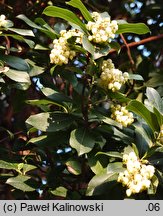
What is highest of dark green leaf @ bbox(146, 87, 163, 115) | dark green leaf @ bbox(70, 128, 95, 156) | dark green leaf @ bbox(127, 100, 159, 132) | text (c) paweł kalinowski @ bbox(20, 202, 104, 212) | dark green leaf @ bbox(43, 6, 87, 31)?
dark green leaf @ bbox(43, 6, 87, 31)

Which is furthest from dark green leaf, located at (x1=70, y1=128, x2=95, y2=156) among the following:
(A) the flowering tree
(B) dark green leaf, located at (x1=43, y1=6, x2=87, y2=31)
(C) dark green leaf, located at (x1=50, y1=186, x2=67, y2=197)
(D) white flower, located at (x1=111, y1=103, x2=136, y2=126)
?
(B) dark green leaf, located at (x1=43, y1=6, x2=87, y2=31)

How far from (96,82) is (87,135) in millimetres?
175

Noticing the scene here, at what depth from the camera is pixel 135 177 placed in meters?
1.19

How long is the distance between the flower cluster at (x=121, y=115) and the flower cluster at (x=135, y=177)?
20 centimetres

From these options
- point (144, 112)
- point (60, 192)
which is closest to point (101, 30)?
point (144, 112)

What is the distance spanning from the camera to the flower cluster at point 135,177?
3.86 ft

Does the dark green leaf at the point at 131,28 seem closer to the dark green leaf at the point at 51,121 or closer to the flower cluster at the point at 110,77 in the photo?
the flower cluster at the point at 110,77

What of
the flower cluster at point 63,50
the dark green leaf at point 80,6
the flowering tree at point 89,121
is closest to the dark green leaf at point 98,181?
the flowering tree at point 89,121

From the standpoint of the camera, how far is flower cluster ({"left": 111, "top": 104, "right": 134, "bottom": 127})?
141cm

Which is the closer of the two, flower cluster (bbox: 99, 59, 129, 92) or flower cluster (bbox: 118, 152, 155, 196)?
flower cluster (bbox: 118, 152, 155, 196)

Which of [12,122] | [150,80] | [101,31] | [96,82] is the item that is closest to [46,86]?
→ [96,82]

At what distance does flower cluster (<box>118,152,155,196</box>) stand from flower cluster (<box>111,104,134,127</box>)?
20cm

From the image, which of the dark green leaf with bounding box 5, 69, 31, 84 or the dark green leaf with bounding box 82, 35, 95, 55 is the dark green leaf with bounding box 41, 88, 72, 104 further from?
the dark green leaf with bounding box 82, 35, 95, 55

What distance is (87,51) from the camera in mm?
1333
